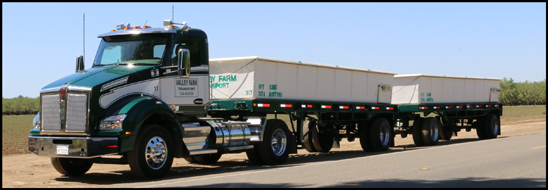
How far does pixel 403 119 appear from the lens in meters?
21.2

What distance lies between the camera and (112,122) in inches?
413

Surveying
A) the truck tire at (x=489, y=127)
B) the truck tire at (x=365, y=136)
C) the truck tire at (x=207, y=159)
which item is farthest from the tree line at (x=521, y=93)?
the truck tire at (x=207, y=159)

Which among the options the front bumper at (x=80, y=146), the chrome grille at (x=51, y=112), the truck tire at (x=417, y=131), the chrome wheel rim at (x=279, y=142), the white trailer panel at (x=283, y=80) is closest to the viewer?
the front bumper at (x=80, y=146)

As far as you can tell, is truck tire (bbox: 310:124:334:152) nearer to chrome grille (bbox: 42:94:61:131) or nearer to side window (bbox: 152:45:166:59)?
side window (bbox: 152:45:166:59)

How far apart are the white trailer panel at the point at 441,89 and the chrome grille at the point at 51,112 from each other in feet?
46.2

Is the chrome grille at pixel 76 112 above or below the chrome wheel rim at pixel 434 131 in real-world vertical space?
above

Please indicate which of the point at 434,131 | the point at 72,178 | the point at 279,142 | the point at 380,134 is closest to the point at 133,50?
the point at 72,178

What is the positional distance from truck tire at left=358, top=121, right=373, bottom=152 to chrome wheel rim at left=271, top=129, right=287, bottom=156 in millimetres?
4953

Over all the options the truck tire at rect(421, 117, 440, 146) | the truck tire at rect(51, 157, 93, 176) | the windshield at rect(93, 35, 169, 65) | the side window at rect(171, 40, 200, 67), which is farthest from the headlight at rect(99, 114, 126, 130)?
the truck tire at rect(421, 117, 440, 146)

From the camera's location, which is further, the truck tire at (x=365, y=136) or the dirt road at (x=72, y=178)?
the truck tire at (x=365, y=136)

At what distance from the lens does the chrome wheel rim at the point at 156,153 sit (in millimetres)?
11023

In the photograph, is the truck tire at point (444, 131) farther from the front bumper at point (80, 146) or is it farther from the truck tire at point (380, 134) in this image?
the front bumper at point (80, 146)

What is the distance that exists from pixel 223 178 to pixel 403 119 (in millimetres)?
11983

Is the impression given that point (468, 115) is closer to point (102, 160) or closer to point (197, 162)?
point (197, 162)
